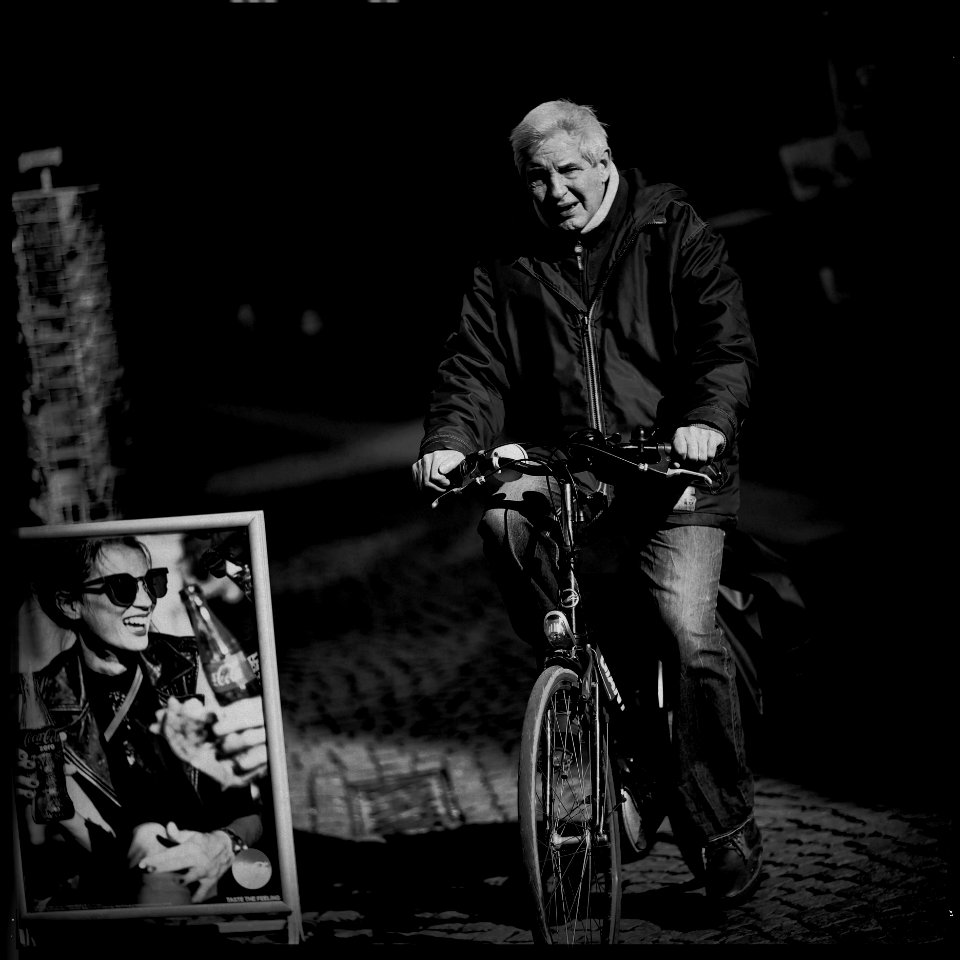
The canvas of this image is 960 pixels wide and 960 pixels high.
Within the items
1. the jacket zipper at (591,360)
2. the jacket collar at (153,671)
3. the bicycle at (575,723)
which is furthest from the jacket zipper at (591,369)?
the jacket collar at (153,671)

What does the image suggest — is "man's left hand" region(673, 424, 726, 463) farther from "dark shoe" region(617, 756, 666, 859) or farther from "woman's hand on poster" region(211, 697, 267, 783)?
"woman's hand on poster" region(211, 697, 267, 783)

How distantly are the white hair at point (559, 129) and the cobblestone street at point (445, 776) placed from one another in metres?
2.01

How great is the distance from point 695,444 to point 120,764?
5.94 ft

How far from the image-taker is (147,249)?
598 centimetres

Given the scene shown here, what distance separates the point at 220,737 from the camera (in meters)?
3.64

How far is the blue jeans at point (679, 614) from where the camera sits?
3555 mm

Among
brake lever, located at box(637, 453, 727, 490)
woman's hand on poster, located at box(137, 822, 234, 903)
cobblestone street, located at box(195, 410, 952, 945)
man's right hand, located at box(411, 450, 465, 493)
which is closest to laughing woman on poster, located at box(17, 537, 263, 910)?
woman's hand on poster, located at box(137, 822, 234, 903)

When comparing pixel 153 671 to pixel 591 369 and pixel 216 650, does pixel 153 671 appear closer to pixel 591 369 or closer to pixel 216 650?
pixel 216 650

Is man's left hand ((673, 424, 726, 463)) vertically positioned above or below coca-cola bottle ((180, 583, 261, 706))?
above

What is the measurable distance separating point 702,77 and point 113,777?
3349mm

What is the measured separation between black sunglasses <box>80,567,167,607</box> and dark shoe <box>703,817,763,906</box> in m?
1.71

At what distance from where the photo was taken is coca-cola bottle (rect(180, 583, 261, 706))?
3.65 meters

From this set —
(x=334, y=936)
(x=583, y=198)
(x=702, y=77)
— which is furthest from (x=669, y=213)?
(x=334, y=936)

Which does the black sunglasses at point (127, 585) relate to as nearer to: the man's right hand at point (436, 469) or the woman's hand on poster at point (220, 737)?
the woman's hand on poster at point (220, 737)
